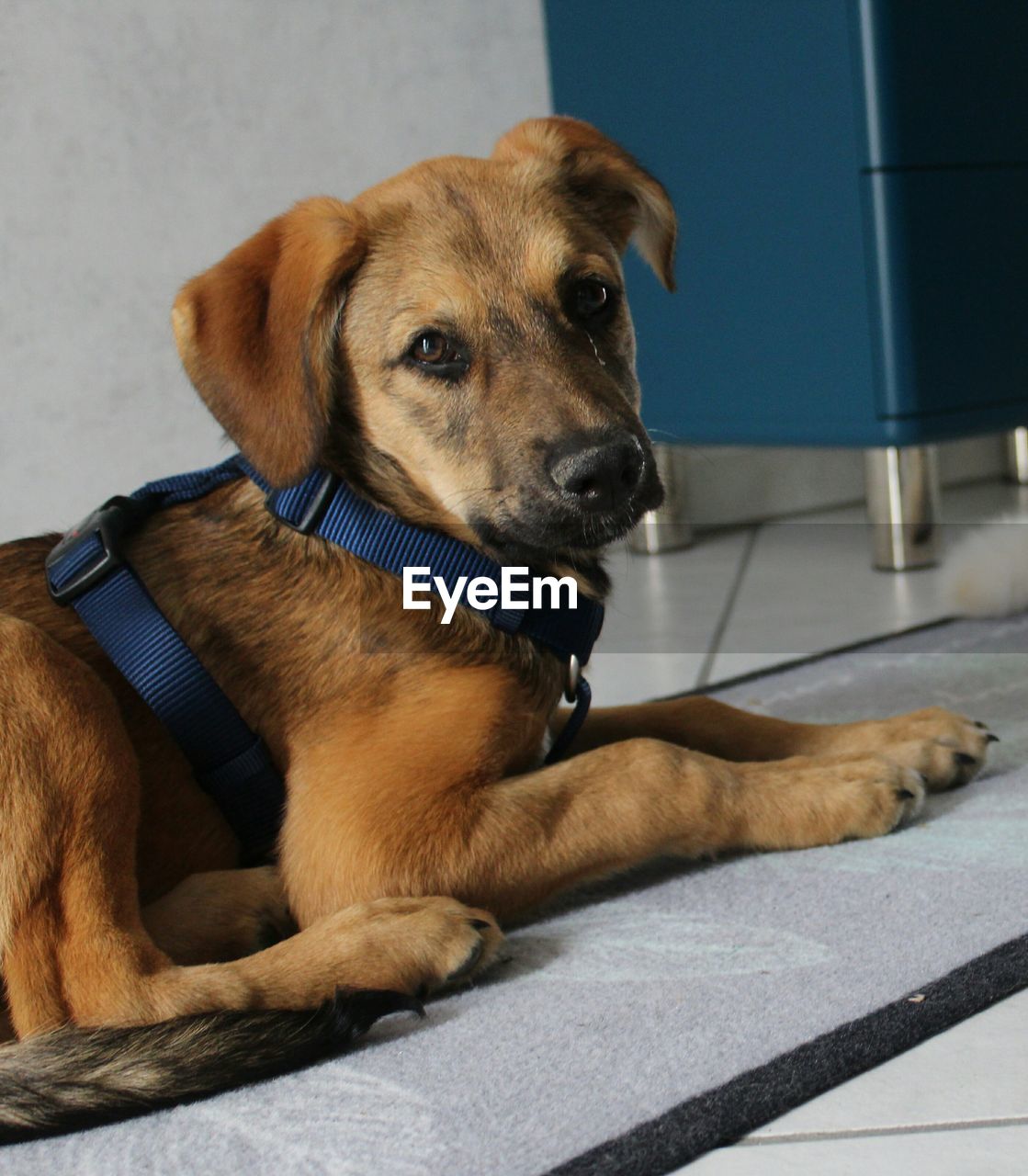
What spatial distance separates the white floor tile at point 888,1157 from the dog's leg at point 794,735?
805mm

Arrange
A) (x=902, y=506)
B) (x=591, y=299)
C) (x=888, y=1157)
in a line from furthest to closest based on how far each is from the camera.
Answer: (x=902, y=506), (x=591, y=299), (x=888, y=1157)

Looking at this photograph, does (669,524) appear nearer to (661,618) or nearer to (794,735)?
(661,618)

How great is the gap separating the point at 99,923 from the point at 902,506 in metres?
3.09

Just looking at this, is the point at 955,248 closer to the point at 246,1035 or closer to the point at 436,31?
the point at 436,31

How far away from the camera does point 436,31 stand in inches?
181

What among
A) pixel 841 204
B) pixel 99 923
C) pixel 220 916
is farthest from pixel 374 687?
pixel 841 204

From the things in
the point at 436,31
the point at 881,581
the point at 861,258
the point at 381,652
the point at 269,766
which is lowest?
the point at 881,581

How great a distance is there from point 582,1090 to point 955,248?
10.2ft

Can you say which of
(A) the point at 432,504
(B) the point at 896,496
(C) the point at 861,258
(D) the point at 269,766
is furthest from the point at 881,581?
(D) the point at 269,766

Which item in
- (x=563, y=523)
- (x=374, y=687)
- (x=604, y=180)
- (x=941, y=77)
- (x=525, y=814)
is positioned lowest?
(x=525, y=814)

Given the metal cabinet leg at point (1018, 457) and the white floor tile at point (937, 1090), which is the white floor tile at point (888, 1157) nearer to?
the white floor tile at point (937, 1090)

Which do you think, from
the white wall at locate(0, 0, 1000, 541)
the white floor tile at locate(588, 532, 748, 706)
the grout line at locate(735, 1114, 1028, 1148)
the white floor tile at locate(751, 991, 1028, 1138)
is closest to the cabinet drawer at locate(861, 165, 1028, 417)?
the white wall at locate(0, 0, 1000, 541)

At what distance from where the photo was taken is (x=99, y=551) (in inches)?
72.3

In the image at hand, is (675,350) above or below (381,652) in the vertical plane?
above
